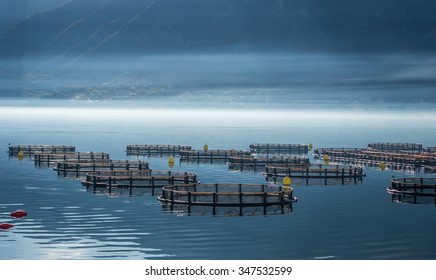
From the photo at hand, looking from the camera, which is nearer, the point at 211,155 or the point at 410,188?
the point at 410,188

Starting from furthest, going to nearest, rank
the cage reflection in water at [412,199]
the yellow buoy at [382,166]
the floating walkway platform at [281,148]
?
the floating walkway platform at [281,148]
the yellow buoy at [382,166]
the cage reflection in water at [412,199]

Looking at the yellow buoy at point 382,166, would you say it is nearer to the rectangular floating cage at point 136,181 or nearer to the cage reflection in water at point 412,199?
the cage reflection in water at point 412,199

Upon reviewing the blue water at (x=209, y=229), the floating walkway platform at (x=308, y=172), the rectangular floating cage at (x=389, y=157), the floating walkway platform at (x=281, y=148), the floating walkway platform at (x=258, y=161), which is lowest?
the blue water at (x=209, y=229)

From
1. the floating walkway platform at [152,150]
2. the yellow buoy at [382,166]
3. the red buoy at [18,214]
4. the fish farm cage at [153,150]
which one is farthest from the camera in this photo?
the floating walkway platform at [152,150]

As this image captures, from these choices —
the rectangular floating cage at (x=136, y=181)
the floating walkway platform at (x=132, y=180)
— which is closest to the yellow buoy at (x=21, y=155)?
the floating walkway platform at (x=132, y=180)

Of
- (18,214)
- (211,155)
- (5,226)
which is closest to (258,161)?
(211,155)

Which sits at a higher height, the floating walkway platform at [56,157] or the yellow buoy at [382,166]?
the floating walkway platform at [56,157]

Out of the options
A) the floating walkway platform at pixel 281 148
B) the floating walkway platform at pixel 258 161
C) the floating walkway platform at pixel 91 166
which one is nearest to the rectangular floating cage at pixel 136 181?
the floating walkway platform at pixel 91 166

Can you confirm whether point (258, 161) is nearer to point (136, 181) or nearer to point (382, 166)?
point (382, 166)

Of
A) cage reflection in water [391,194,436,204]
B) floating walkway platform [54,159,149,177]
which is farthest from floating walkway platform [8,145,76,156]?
cage reflection in water [391,194,436,204]

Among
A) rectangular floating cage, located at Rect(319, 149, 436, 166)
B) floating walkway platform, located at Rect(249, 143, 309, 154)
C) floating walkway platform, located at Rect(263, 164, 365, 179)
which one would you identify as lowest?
floating walkway platform, located at Rect(263, 164, 365, 179)

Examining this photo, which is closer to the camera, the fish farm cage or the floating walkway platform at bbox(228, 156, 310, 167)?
the floating walkway platform at bbox(228, 156, 310, 167)

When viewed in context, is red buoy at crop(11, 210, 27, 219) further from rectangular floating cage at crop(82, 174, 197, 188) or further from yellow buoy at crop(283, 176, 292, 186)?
yellow buoy at crop(283, 176, 292, 186)

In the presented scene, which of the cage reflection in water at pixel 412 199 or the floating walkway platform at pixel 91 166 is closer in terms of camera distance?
the cage reflection in water at pixel 412 199
